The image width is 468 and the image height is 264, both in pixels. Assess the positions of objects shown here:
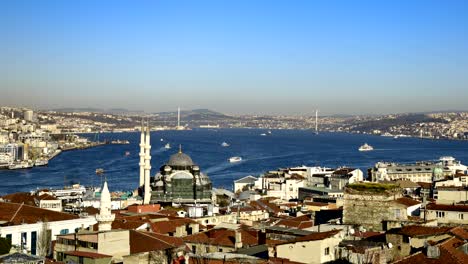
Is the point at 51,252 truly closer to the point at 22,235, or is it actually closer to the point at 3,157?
the point at 22,235

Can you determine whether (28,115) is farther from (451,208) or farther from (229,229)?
(451,208)

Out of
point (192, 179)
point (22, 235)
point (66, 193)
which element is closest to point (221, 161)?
point (66, 193)

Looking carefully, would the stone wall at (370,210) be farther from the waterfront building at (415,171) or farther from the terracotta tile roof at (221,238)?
the waterfront building at (415,171)

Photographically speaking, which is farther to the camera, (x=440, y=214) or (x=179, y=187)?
(x=179, y=187)

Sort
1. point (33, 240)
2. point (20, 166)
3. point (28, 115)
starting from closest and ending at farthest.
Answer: point (33, 240) < point (20, 166) < point (28, 115)

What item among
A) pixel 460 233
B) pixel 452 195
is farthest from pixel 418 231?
pixel 452 195

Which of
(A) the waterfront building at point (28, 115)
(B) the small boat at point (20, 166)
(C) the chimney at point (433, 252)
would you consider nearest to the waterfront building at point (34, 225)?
(C) the chimney at point (433, 252)

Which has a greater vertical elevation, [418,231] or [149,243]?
[418,231]
